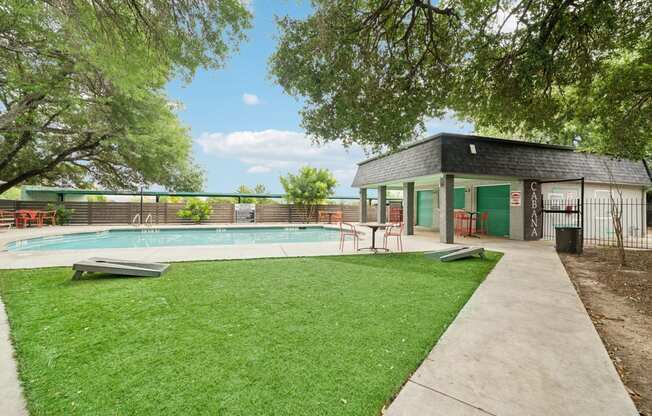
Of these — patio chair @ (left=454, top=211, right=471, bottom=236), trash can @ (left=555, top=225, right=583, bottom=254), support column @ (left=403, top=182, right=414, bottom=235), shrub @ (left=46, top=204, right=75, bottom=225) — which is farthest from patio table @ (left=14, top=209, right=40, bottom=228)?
Answer: trash can @ (left=555, top=225, right=583, bottom=254)

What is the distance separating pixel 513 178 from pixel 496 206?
7.18 ft

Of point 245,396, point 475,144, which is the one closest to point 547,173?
point 475,144

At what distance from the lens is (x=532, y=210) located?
39.3 feet

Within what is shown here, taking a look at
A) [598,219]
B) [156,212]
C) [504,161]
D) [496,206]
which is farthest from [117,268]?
[598,219]

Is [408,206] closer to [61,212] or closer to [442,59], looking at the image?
[442,59]

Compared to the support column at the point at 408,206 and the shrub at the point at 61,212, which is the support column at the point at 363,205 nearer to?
the support column at the point at 408,206

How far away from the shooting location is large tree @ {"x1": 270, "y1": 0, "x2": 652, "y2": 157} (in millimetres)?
5539

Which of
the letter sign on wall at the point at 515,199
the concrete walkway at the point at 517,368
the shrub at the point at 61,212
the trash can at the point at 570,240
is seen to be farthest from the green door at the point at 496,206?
the shrub at the point at 61,212

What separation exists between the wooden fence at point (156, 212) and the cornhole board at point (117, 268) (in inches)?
524

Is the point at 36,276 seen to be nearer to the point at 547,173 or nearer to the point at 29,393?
the point at 29,393

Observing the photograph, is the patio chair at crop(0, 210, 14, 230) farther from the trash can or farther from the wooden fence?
the trash can

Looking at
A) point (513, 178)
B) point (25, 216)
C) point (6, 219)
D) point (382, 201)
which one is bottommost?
point (6, 219)

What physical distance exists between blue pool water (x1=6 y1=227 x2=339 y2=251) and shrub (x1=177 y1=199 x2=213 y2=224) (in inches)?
114

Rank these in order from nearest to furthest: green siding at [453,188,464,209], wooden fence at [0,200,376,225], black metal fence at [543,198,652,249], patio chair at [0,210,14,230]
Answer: black metal fence at [543,198,652,249], patio chair at [0,210,14,230], green siding at [453,188,464,209], wooden fence at [0,200,376,225]
